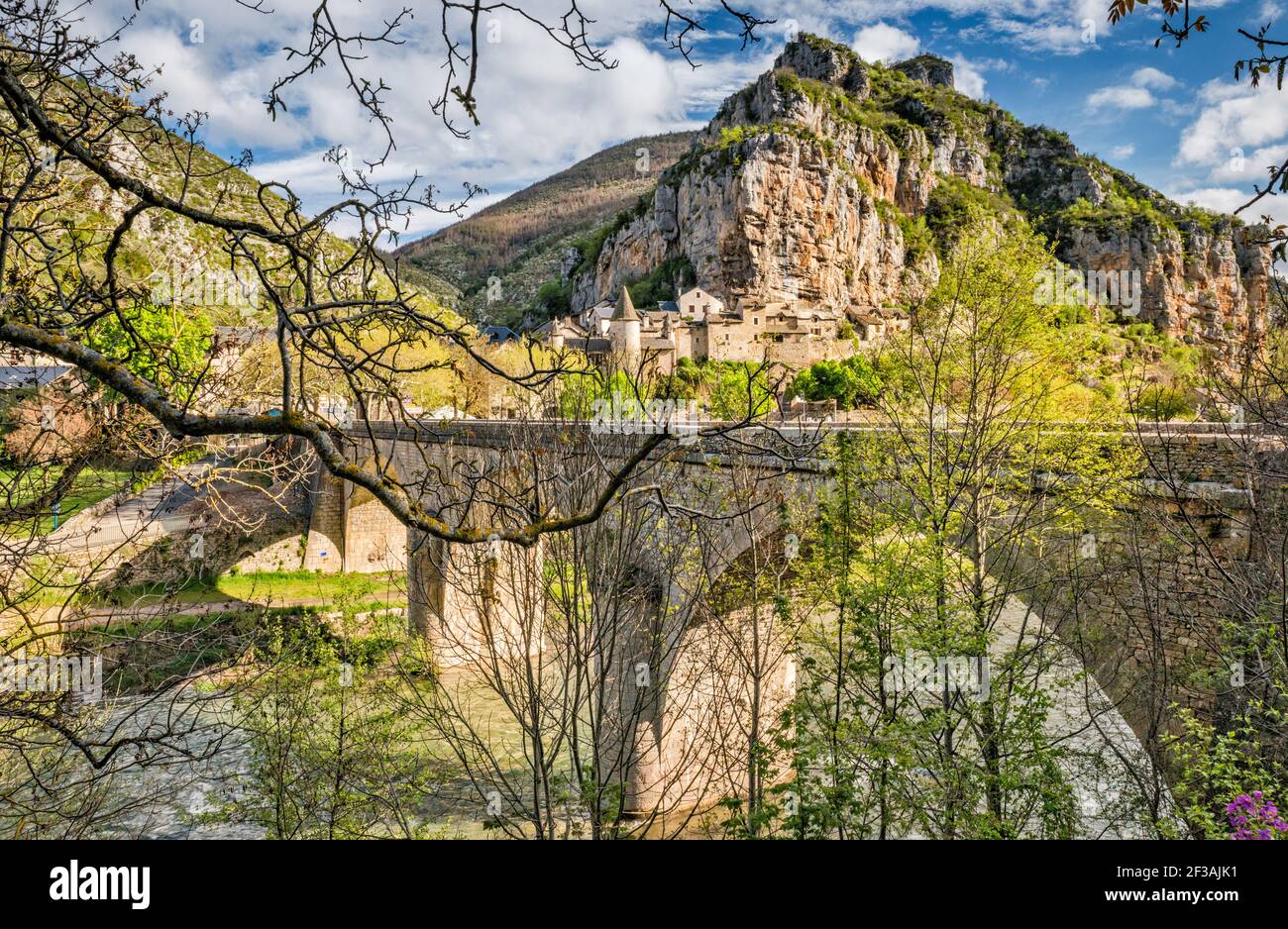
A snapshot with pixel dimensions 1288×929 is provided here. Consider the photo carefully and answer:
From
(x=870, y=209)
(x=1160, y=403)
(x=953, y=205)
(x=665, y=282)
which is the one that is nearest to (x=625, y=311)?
(x=665, y=282)

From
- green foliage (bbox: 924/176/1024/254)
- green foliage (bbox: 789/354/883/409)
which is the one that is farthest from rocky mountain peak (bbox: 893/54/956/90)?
green foliage (bbox: 789/354/883/409)

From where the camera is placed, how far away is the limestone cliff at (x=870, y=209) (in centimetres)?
6906

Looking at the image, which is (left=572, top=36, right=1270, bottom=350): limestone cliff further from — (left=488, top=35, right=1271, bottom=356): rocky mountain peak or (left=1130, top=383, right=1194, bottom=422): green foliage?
(left=1130, top=383, right=1194, bottom=422): green foliage

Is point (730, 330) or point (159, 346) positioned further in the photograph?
point (730, 330)

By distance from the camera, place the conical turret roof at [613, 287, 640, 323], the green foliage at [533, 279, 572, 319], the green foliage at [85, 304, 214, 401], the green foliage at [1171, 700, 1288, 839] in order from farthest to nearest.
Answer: the green foliage at [533, 279, 572, 319]
the conical turret roof at [613, 287, 640, 323]
the green foliage at [1171, 700, 1288, 839]
the green foliage at [85, 304, 214, 401]

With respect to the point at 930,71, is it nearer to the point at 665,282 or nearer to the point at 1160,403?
the point at 665,282

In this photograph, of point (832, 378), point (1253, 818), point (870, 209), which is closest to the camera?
point (1253, 818)

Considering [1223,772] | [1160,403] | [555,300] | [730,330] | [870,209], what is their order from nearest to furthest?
[1223,772], [1160,403], [730,330], [870,209], [555,300]

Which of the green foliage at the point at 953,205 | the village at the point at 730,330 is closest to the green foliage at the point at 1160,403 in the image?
the village at the point at 730,330

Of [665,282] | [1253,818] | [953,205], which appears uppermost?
[953,205]

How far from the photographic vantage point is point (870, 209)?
7444cm

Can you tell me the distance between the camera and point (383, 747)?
9977mm

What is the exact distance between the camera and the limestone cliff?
69062 millimetres

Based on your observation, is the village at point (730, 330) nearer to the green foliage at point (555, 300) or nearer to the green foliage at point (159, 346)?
the green foliage at point (555, 300)
